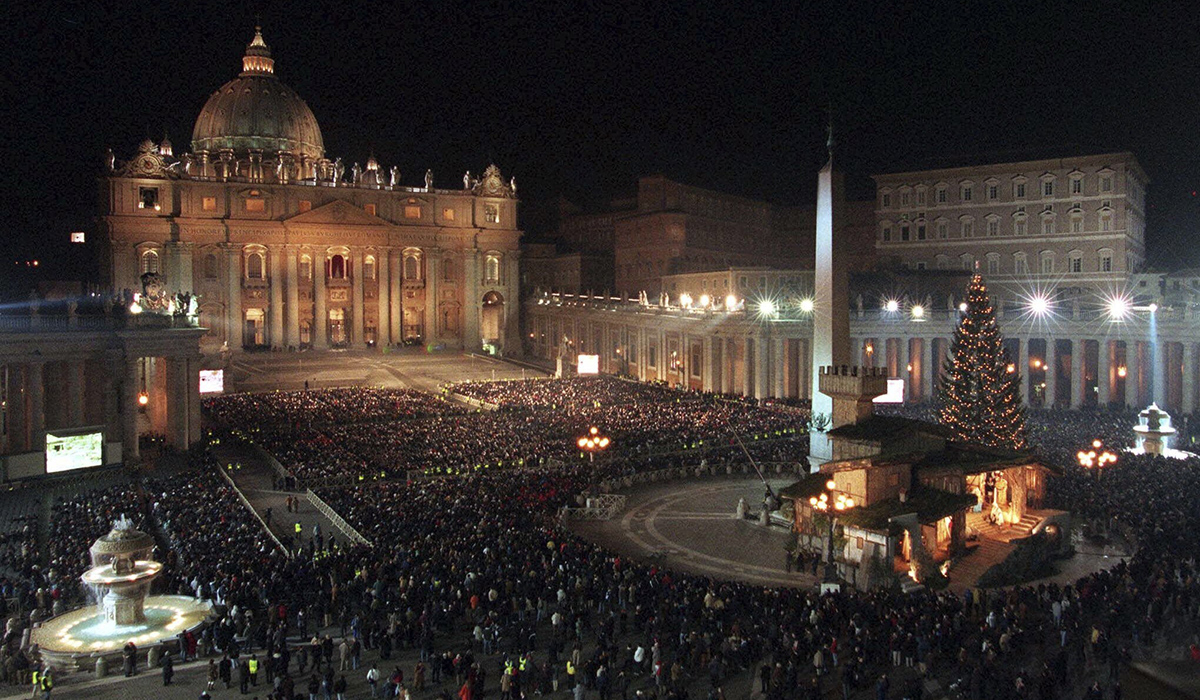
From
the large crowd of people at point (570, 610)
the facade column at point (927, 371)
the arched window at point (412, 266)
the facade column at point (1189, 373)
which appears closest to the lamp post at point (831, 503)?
the large crowd of people at point (570, 610)

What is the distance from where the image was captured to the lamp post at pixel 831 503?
1029 inches

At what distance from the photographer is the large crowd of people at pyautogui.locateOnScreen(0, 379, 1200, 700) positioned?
55.9 feet

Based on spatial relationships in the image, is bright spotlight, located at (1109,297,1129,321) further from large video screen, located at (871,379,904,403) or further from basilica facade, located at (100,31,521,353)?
basilica facade, located at (100,31,521,353)

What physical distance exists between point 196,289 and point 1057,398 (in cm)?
6814

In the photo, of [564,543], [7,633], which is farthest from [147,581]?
[564,543]

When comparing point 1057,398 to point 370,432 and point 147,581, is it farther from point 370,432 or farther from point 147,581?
point 147,581

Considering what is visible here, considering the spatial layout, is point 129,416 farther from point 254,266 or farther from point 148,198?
point 254,266

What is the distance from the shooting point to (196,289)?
270 ft

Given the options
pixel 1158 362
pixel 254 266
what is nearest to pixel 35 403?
pixel 254 266

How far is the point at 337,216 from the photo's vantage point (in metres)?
87.6

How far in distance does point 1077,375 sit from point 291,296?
6389 cm

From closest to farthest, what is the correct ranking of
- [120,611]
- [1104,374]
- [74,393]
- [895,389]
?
[120,611]
[74,393]
[895,389]
[1104,374]

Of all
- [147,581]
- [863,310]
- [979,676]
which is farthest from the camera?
[863,310]

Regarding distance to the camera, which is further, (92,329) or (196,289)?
(196,289)
